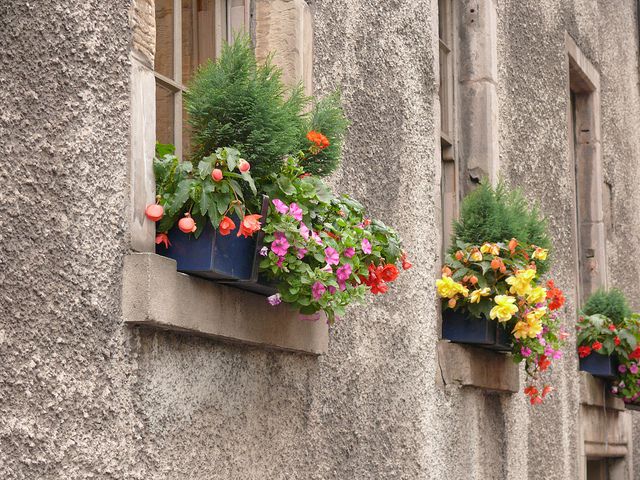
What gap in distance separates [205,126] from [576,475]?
4.67m

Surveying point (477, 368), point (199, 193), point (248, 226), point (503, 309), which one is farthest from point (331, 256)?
point (477, 368)

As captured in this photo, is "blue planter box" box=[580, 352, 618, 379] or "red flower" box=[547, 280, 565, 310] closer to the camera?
"red flower" box=[547, 280, 565, 310]

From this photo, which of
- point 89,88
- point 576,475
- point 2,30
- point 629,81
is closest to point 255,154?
point 89,88

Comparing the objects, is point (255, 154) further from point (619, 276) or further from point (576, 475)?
point (619, 276)

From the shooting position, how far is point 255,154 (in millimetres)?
3414

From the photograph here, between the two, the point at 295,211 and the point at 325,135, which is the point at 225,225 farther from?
the point at 325,135

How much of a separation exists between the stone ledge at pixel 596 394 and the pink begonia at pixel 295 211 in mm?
4606

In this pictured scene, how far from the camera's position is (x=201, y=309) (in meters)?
3.29

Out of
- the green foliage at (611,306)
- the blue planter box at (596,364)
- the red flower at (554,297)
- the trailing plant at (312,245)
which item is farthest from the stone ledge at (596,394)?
the trailing plant at (312,245)

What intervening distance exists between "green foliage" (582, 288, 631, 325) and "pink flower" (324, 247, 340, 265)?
4573 millimetres

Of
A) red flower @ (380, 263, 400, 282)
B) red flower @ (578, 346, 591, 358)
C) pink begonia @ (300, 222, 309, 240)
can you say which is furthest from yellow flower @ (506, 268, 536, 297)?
red flower @ (578, 346, 591, 358)

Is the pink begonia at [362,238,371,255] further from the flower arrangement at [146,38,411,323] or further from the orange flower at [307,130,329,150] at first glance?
the orange flower at [307,130,329,150]

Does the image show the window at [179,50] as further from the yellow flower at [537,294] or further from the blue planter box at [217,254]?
→ the yellow flower at [537,294]

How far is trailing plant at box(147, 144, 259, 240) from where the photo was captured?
3.21 meters
